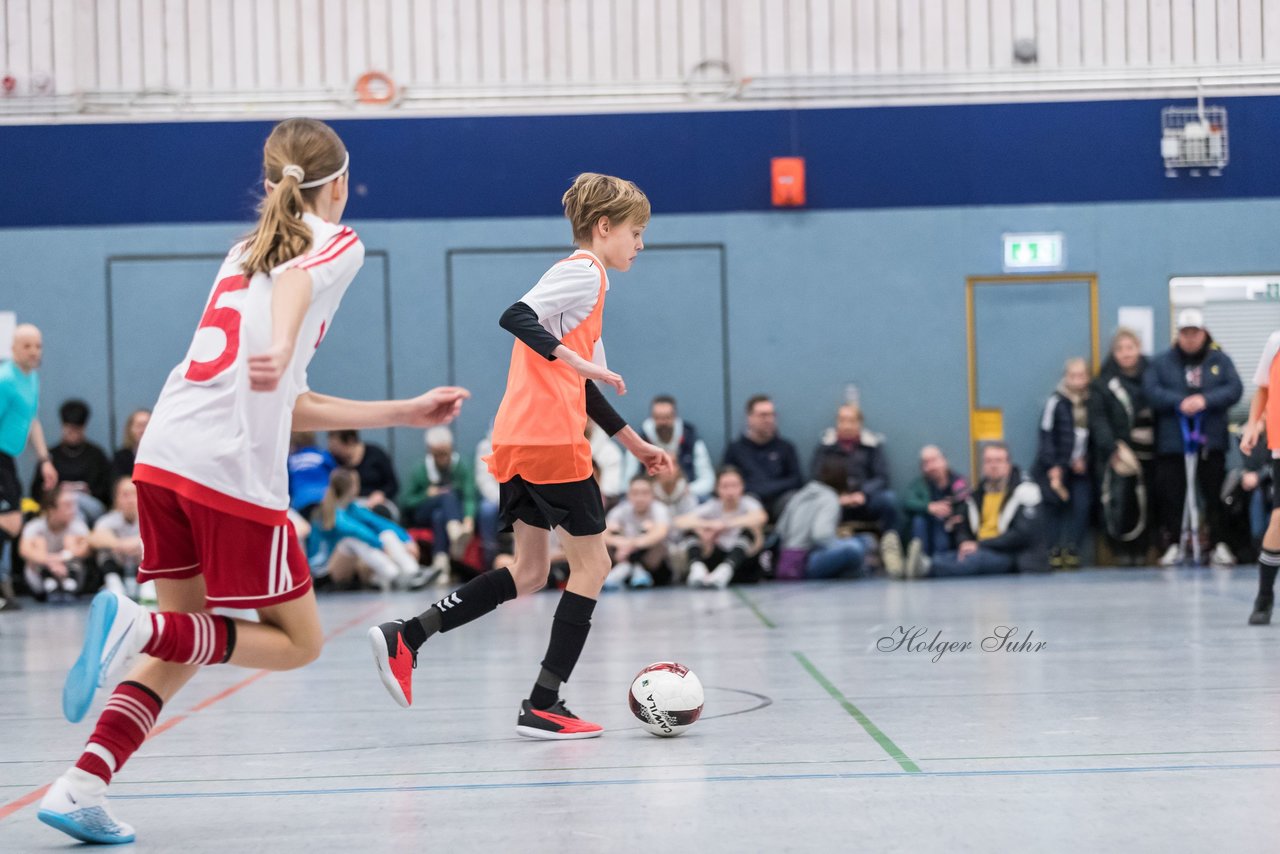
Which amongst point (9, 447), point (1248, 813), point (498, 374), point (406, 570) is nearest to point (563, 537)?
point (1248, 813)

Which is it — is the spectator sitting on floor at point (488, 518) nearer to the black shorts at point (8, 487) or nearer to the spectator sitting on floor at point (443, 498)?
the spectator sitting on floor at point (443, 498)

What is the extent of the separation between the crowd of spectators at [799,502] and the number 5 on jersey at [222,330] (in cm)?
779

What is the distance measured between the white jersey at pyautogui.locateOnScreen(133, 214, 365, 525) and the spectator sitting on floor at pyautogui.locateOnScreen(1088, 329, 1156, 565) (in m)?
9.90

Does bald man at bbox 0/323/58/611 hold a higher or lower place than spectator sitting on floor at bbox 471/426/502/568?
higher

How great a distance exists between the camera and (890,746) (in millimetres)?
4406

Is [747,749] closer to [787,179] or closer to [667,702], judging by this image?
[667,702]

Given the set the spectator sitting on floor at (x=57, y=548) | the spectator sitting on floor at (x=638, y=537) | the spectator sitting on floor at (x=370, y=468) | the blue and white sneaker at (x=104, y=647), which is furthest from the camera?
the spectator sitting on floor at (x=370, y=468)

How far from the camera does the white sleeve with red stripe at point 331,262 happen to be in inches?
133

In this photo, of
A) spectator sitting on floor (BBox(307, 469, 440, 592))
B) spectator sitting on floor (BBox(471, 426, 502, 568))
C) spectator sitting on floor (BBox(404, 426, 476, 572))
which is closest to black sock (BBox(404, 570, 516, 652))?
spectator sitting on floor (BBox(307, 469, 440, 592))

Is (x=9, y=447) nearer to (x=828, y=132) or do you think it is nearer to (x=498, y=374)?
(x=498, y=374)

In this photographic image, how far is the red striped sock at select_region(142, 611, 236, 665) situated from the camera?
131 inches

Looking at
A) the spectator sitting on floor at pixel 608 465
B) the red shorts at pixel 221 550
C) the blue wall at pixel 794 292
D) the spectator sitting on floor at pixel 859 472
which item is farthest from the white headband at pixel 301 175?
the blue wall at pixel 794 292

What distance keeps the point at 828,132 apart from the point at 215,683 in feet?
27.4

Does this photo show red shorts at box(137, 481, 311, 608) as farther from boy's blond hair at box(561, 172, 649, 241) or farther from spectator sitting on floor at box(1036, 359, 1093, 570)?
spectator sitting on floor at box(1036, 359, 1093, 570)
